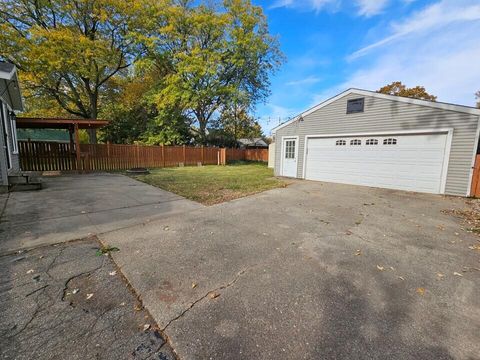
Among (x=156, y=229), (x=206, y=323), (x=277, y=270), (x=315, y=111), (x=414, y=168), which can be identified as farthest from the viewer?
(x=315, y=111)

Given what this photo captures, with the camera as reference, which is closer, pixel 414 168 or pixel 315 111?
pixel 414 168

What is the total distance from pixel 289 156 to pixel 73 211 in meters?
9.40

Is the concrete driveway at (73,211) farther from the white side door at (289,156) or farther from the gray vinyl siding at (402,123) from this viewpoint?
the gray vinyl siding at (402,123)

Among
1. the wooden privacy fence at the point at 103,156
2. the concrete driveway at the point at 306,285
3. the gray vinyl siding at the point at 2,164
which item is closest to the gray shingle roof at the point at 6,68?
the gray vinyl siding at the point at 2,164

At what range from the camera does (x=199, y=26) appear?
17641 mm

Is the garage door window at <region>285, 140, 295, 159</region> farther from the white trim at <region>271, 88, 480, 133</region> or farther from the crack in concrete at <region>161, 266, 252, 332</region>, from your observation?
the crack in concrete at <region>161, 266, 252, 332</region>

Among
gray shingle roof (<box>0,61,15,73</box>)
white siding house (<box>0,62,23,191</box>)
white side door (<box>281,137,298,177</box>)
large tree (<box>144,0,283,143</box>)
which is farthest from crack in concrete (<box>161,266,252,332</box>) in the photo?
large tree (<box>144,0,283,143</box>)

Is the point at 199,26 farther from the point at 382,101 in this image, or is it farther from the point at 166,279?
the point at 166,279

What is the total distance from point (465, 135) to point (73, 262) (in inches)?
407

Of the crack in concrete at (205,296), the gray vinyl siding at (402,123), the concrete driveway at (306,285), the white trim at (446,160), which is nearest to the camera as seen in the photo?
the concrete driveway at (306,285)

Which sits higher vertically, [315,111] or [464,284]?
[315,111]

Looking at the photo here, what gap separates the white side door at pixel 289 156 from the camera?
11086mm

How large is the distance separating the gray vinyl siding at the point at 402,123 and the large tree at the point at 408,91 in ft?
80.6

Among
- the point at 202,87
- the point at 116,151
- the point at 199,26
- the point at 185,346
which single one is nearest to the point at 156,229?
the point at 185,346
